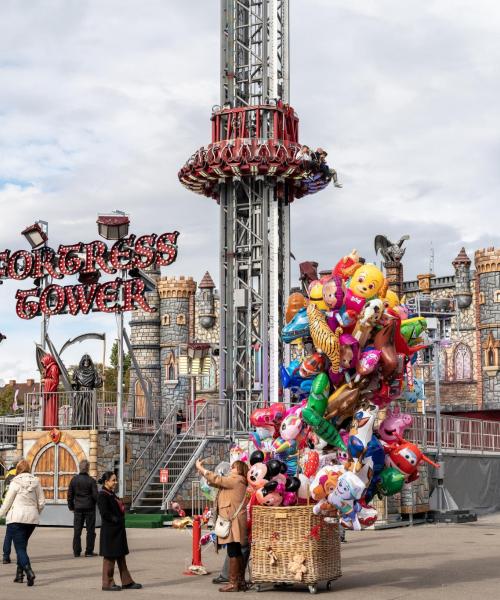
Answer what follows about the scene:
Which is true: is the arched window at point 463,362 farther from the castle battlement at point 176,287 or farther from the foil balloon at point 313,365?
the foil balloon at point 313,365

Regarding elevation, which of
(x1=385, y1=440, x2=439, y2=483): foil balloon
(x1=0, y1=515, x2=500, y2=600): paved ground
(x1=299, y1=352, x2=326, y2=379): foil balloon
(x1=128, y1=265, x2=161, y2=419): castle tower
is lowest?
(x1=0, y1=515, x2=500, y2=600): paved ground

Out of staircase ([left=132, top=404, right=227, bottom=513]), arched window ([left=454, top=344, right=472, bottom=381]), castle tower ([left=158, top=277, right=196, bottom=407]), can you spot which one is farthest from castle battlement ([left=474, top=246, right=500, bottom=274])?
staircase ([left=132, top=404, right=227, bottom=513])

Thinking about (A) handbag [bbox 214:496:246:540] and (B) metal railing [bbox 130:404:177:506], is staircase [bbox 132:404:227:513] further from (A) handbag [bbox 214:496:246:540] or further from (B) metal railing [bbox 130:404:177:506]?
(A) handbag [bbox 214:496:246:540]

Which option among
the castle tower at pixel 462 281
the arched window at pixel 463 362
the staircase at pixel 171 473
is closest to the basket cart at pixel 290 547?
the staircase at pixel 171 473

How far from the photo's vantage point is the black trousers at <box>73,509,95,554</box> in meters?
16.6

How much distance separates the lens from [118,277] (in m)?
27.8

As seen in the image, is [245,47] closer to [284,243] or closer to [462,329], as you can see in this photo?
[284,243]

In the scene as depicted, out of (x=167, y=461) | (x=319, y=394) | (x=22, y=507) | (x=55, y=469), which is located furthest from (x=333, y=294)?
(x=167, y=461)

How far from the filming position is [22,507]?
44.3ft

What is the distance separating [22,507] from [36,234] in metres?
17.0

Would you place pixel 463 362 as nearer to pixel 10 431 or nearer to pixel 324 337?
pixel 10 431

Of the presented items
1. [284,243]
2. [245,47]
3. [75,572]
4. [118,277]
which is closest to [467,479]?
[284,243]

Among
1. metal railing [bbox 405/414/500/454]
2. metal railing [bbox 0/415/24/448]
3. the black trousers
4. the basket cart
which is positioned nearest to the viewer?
the basket cart

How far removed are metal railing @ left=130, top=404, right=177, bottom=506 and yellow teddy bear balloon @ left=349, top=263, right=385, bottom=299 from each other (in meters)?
15.0
